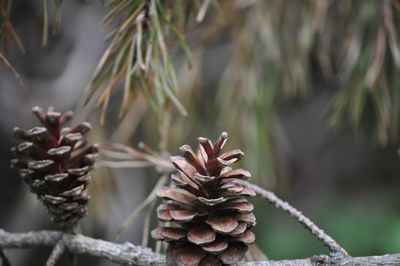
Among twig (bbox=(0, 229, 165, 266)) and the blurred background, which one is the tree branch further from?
the blurred background

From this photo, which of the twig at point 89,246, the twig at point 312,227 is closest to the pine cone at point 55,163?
the twig at point 89,246

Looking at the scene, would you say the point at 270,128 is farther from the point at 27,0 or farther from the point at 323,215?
the point at 27,0

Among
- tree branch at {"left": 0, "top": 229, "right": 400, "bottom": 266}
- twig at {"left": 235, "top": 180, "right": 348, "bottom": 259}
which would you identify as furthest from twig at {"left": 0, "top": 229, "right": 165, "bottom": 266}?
twig at {"left": 235, "top": 180, "right": 348, "bottom": 259}

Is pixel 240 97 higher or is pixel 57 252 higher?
pixel 240 97

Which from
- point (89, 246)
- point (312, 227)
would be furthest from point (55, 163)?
point (312, 227)

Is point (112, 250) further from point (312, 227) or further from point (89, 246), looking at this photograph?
point (312, 227)

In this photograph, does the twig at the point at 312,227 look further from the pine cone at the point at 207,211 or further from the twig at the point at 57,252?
the twig at the point at 57,252
